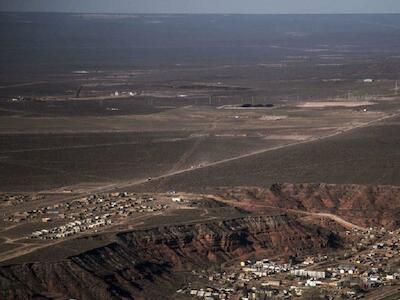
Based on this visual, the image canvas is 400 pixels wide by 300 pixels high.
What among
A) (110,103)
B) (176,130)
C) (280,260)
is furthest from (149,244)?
(110,103)

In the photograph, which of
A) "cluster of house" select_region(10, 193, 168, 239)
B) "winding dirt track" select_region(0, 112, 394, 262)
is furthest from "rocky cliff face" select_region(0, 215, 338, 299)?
"cluster of house" select_region(10, 193, 168, 239)

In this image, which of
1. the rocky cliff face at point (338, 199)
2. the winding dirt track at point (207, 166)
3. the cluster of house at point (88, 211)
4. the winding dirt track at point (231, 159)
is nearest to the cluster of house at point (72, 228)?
the cluster of house at point (88, 211)

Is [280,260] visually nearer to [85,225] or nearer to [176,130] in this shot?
[85,225]

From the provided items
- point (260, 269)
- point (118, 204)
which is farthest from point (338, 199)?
point (260, 269)

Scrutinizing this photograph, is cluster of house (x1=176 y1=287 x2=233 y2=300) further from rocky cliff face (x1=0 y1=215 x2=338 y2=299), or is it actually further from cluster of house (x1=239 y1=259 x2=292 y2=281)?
cluster of house (x1=239 y1=259 x2=292 y2=281)

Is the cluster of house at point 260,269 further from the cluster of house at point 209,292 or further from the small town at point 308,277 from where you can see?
the cluster of house at point 209,292

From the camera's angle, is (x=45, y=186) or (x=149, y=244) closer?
(x=149, y=244)
